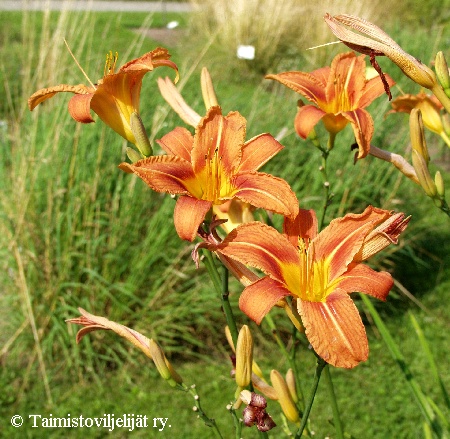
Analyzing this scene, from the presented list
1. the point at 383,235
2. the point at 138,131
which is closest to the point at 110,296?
the point at 138,131

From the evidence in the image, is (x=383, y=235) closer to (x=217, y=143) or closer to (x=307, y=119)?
(x=217, y=143)

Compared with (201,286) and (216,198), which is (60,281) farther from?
(216,198)

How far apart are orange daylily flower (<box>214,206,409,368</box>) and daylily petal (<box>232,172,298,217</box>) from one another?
3cm

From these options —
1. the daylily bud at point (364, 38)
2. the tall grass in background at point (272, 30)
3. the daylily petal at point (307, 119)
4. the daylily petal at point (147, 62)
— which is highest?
the daylily bud at point (364, 38)

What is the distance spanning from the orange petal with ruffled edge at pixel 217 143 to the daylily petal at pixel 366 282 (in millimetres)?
243

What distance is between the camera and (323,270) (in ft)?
3.19

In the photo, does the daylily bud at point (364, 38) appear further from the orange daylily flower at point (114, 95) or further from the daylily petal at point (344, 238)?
the orange daylily flower at point (114, 95)

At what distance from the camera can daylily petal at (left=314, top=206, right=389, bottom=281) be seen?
0.91m

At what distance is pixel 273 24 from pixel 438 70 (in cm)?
649

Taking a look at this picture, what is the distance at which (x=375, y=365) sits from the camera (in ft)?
10.5

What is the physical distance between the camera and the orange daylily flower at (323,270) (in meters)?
0.82

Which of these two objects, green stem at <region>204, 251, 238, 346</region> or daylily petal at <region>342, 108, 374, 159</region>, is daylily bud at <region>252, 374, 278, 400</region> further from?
daylily petal at <region>342, 108, 374, 159</region>

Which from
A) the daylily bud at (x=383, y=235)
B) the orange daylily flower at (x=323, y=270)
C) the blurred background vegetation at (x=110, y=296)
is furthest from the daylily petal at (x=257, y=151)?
the blurred background vegetation at (x=110, y=296)

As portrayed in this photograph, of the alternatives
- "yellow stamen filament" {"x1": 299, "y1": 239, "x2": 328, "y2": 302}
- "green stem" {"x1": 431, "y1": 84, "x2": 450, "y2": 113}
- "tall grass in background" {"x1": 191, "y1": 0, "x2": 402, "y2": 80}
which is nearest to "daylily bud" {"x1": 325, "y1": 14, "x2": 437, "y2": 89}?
"green stem" {"x1": 431, "y1": 84, "x2": 450, "y2": 113}
